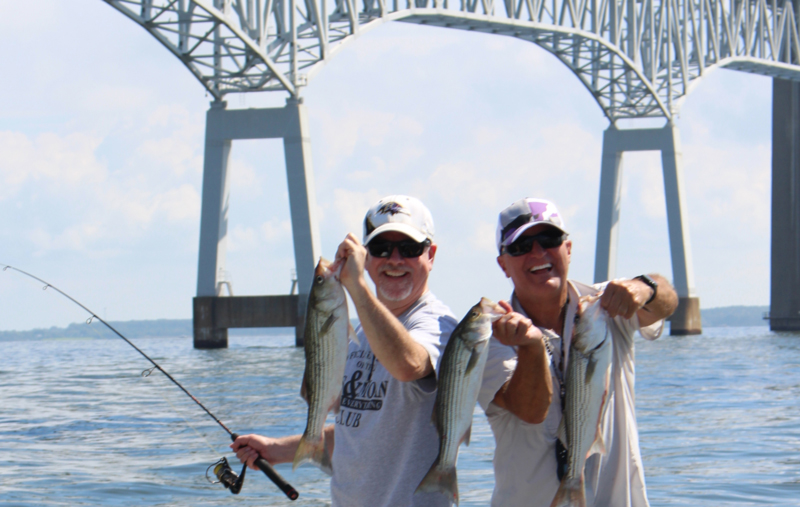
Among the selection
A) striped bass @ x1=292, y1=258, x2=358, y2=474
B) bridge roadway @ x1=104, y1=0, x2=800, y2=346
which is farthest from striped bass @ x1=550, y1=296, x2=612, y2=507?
bridge roadway @ x1=104, y1=0, x2=800, y2=346

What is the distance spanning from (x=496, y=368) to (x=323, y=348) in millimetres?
581

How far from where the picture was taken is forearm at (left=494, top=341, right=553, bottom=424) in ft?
10.5

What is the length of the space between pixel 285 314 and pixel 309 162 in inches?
217

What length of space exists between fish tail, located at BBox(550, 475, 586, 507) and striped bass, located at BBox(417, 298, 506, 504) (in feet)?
1.06

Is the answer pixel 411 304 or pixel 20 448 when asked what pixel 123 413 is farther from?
pixel 411 304

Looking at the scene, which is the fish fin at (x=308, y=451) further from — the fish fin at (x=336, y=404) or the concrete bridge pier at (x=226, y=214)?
the concrete bridge pier at (x=226, y=214)

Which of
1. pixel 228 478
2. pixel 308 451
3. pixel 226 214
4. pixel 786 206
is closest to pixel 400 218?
pixel 308 451

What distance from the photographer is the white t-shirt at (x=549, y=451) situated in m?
3.33

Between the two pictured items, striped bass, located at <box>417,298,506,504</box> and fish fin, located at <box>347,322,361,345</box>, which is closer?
striped bass, located at <box>417,298,506,504</box>

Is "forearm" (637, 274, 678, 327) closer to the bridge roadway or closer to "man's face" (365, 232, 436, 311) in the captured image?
"man's face" (365, 232, 436, 311)

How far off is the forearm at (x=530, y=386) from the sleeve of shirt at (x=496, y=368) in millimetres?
42

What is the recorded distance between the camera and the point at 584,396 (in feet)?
10.4

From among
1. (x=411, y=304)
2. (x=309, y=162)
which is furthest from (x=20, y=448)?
(x=309, y=162)

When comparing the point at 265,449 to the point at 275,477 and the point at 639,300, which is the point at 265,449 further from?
the point at 639,300
